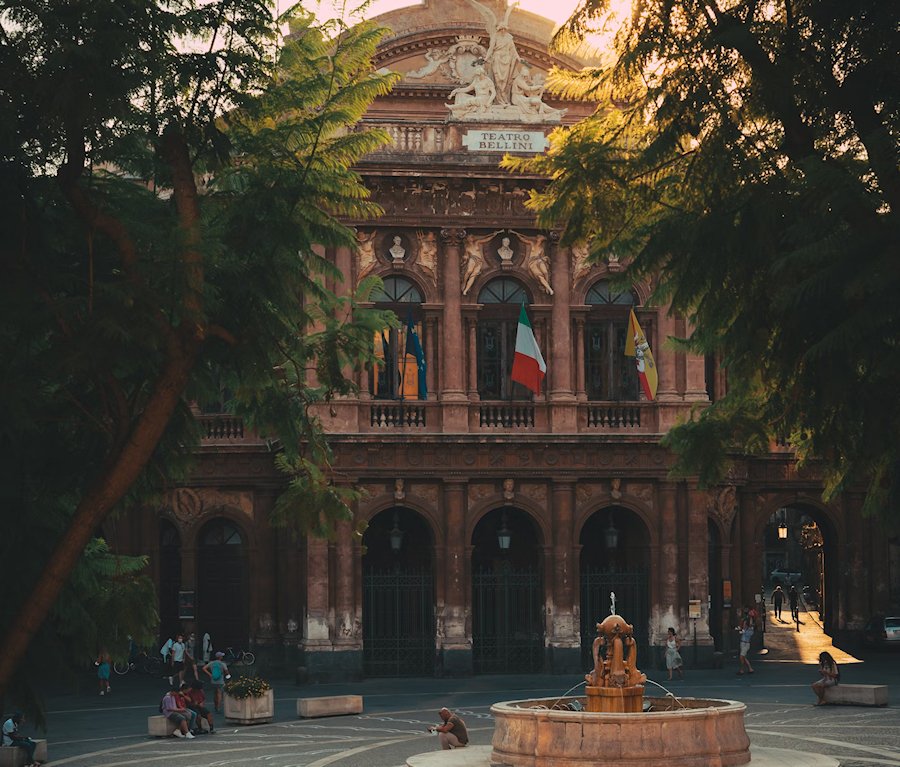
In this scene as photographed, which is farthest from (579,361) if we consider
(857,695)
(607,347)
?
(857,695)

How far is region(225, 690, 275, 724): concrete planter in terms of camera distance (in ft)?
109

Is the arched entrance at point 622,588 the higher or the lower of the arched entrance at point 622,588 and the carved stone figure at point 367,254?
the lower

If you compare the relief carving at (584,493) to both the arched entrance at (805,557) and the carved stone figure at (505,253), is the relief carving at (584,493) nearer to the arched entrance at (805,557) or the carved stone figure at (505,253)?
the carved stone figure at (505,253)

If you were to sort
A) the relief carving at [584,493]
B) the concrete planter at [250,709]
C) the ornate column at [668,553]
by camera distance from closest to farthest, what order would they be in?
the concrete planter at [250,709] → the ornate column at [668,553] → the relief carving at [584,493]

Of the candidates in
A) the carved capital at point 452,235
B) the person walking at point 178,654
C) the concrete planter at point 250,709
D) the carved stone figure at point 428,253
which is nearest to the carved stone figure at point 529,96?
the carved capital at point 452,235

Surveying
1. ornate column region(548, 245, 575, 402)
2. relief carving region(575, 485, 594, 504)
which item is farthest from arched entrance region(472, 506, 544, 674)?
ornate column region(548, 245, 575, 402)

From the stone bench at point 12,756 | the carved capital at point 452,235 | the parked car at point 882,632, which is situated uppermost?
the carved capital at point 452,235

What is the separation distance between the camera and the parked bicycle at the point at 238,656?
142ft

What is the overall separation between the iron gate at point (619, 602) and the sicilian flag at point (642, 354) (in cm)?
453

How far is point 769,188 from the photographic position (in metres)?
17.3

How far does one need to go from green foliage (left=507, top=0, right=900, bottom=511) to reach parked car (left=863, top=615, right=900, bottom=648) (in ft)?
85.6

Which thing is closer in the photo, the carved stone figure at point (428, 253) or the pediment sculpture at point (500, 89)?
the carved stone figure at point (428, 253)

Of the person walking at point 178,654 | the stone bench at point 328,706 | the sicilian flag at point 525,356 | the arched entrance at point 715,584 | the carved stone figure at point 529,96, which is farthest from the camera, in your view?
the arched entrance at point 715,584

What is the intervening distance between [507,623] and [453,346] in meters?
6.79
